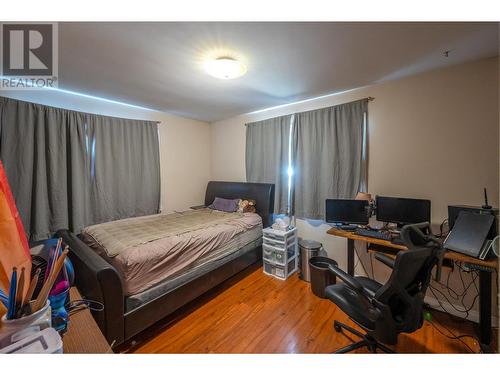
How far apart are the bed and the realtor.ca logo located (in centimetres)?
163

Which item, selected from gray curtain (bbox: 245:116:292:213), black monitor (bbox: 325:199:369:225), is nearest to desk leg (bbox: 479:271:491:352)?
black monitor (bbox: 325:199:369:225)

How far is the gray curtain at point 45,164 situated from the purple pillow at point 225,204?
183cm

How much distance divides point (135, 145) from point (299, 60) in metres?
2.64

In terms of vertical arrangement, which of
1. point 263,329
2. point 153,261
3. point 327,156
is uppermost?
point 327,156

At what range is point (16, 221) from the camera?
800 millimetres

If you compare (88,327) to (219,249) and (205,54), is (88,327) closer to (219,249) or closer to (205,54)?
(219,249)

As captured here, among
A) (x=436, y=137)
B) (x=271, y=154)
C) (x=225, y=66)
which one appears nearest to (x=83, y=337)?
(x=225, y=66)

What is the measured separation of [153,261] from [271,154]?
229cm

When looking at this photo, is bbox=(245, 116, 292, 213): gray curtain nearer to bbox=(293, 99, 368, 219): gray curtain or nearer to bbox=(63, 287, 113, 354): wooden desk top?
bbox=(293, 99, 368, 219): gray curtain

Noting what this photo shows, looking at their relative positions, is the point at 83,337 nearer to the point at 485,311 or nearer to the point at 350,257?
the point at 350,257

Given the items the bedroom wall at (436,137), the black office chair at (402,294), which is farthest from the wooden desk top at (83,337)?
the bedroom wall at (436,137)

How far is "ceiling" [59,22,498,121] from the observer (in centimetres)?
143

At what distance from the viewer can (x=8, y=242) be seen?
75cm

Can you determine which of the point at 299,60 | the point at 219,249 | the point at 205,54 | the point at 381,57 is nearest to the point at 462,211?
the point at 381,57
